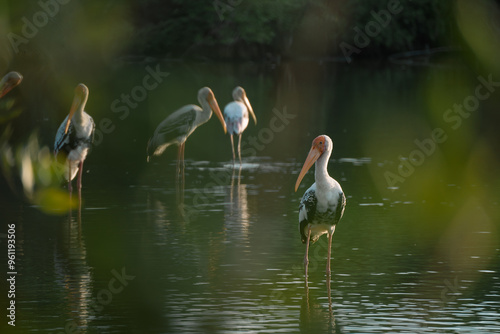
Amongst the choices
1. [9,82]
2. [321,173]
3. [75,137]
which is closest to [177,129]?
[75,137]

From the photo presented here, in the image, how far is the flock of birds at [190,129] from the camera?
7207 millimetres

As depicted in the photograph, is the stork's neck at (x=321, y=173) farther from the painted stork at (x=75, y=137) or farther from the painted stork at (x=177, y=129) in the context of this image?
the painted stork at (x=177, y=129)

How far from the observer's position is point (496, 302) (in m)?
6.52

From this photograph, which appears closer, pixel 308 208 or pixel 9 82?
pixel 9 82

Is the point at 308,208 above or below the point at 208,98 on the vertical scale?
below

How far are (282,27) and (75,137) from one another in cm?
4260

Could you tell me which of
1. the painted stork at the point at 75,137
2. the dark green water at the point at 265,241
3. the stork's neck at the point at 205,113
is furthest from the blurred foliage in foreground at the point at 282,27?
the painted stork at the point at 75,137

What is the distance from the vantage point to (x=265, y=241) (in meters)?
8.80

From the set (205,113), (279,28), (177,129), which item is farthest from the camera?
(279,28)

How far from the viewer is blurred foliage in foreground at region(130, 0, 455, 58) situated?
5278 centimetres

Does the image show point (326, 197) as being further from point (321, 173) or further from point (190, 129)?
point (190, 129)

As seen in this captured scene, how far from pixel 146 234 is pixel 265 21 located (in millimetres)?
44068

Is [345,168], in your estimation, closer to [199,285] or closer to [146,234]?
[146,234]

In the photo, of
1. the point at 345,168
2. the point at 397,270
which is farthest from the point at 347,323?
the point at 345,168
